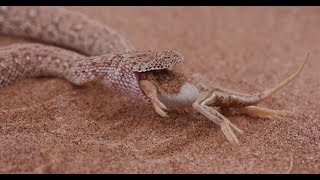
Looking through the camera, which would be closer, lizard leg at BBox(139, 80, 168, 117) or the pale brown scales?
lizard leg at BBox(139, 80, 168, 117)

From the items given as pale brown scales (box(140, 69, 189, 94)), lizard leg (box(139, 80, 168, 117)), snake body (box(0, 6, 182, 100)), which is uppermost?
pale brown scales (box(140, 69, 189, 94))

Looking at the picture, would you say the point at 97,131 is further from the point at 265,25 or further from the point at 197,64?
the point at 265,25

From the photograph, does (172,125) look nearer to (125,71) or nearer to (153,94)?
(153,94)

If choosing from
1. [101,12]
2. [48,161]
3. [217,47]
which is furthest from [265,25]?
[48,161]

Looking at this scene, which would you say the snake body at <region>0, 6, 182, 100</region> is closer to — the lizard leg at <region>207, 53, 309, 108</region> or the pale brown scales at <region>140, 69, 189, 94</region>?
the pale brown scales at <region>140, 69, 189, 94</region>

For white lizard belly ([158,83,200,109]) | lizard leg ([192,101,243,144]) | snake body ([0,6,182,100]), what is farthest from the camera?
snake body ([0,6,182,100])

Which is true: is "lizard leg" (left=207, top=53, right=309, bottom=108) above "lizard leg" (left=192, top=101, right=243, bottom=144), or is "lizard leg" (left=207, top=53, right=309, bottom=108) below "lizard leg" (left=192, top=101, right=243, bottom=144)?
above

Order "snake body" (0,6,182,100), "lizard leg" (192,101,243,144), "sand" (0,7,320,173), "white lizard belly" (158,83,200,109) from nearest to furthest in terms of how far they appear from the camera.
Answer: "sand" (0,7,320,173)
"lizard leg" (192,101,243,144)
"white lizard belly" (158,83,200,109)
"snake body" (0,6,182,100)

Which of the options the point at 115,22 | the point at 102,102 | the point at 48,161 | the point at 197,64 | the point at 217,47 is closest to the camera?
the point at 48,161

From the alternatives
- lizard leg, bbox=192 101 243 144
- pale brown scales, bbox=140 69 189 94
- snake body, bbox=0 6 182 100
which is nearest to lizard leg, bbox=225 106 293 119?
lizard leg, bbox=192 101 243 144
